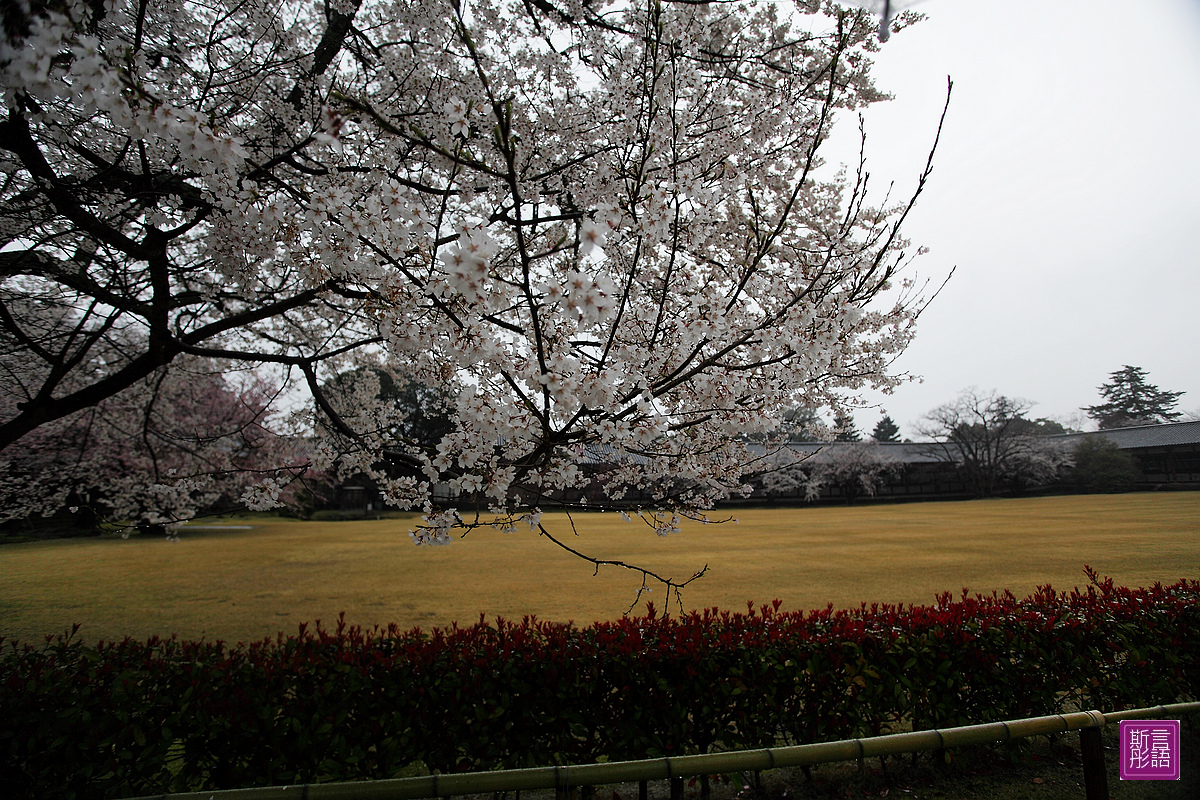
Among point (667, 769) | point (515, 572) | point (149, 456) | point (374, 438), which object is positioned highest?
point (374, 438)

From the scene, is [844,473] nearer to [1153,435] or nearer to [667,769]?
[1153,435]

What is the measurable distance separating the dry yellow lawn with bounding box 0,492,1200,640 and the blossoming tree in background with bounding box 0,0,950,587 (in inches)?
134

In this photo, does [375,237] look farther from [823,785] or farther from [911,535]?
[911,535]

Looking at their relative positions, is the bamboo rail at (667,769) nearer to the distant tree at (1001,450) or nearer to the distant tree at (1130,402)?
the distant tree at (1001,450)

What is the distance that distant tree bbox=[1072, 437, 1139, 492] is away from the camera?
994 inches

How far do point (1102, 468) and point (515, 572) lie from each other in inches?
1235

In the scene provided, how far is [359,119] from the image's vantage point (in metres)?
3.50

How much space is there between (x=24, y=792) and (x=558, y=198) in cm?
437

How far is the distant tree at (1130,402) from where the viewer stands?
127ft

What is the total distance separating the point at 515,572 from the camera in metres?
9.26

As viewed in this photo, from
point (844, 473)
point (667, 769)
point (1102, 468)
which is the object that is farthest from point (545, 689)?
point (1102, 468)

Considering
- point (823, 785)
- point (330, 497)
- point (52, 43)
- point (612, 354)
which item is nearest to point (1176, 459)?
point (823, 785)

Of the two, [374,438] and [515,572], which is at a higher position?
[374,438]

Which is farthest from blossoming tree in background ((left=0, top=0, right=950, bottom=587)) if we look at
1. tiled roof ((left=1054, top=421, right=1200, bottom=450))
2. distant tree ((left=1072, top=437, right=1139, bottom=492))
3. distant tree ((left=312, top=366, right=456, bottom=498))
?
tiled roof ((left=1054, top=421, right=1200, bottom=450))
